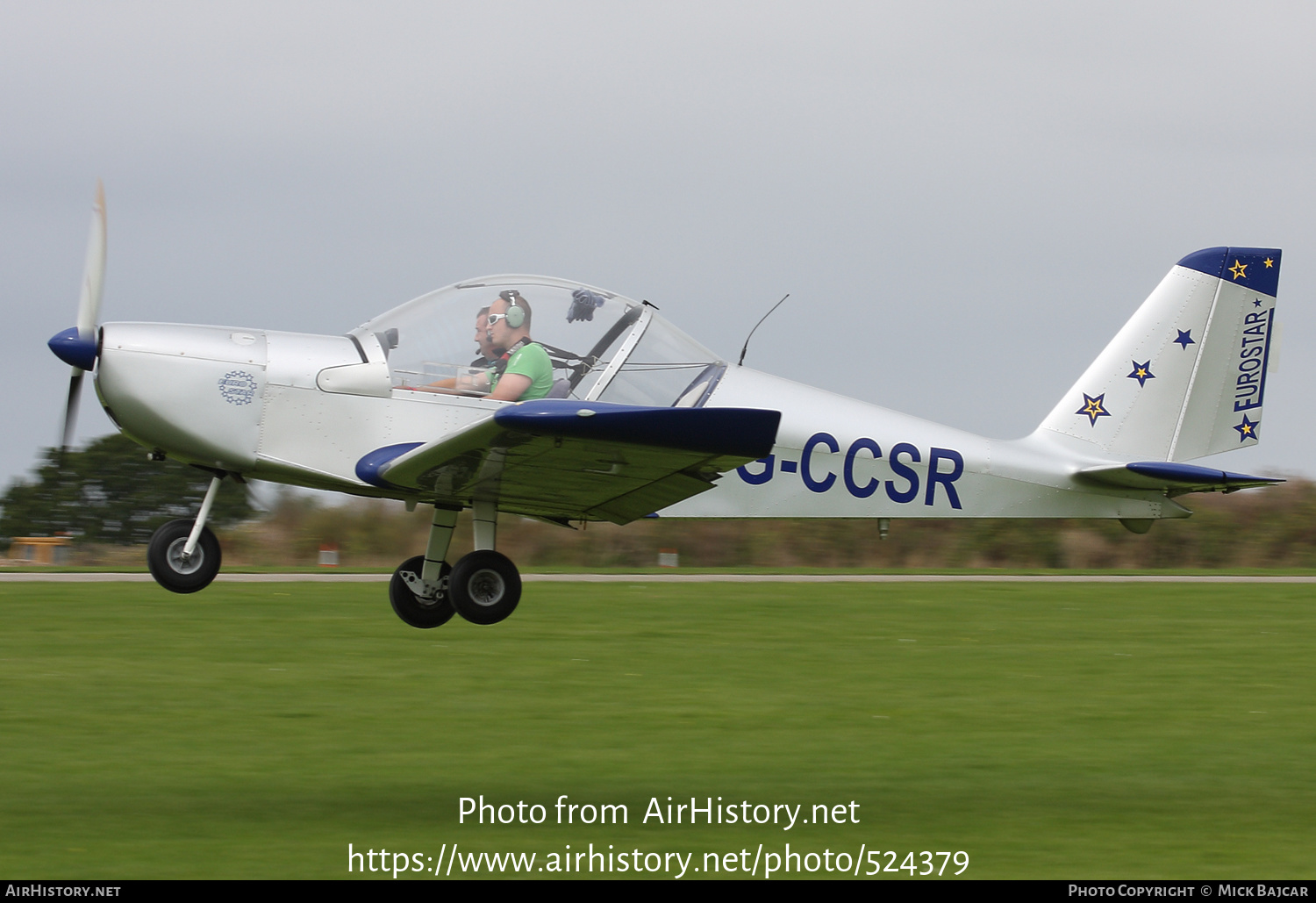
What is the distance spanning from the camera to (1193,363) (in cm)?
1098

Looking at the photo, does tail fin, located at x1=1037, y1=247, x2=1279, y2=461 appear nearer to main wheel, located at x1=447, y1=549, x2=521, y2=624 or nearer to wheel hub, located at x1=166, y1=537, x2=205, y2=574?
main wheel, located at x1=447, y1=549, x2=521, y2=624

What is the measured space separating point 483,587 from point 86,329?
2.82 metres

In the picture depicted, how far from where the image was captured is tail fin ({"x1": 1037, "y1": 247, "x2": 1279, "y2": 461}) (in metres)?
10.8

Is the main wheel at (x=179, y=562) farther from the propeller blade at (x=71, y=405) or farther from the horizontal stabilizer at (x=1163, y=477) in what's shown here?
the horizontal stabilizer at (x=1163, y=477)

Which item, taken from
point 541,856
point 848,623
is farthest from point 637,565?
point 541,856

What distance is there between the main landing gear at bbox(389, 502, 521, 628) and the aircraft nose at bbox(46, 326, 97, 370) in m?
2.28

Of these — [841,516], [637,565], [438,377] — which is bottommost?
[637,565]

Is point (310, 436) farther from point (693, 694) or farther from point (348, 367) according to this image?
point (693, 694)

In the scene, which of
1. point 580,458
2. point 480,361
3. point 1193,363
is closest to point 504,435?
point 580,458

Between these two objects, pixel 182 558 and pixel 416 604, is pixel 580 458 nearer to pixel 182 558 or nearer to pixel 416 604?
pixel 416 604

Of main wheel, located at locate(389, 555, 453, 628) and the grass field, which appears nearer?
the grass field

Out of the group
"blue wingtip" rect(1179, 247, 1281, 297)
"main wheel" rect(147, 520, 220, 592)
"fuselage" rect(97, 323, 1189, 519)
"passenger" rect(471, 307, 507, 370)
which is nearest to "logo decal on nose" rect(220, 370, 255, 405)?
"fuselage" rect(97, 323, 1189, 519)

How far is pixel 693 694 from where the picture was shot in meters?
8.48

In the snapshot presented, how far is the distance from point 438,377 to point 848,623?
5.11m
